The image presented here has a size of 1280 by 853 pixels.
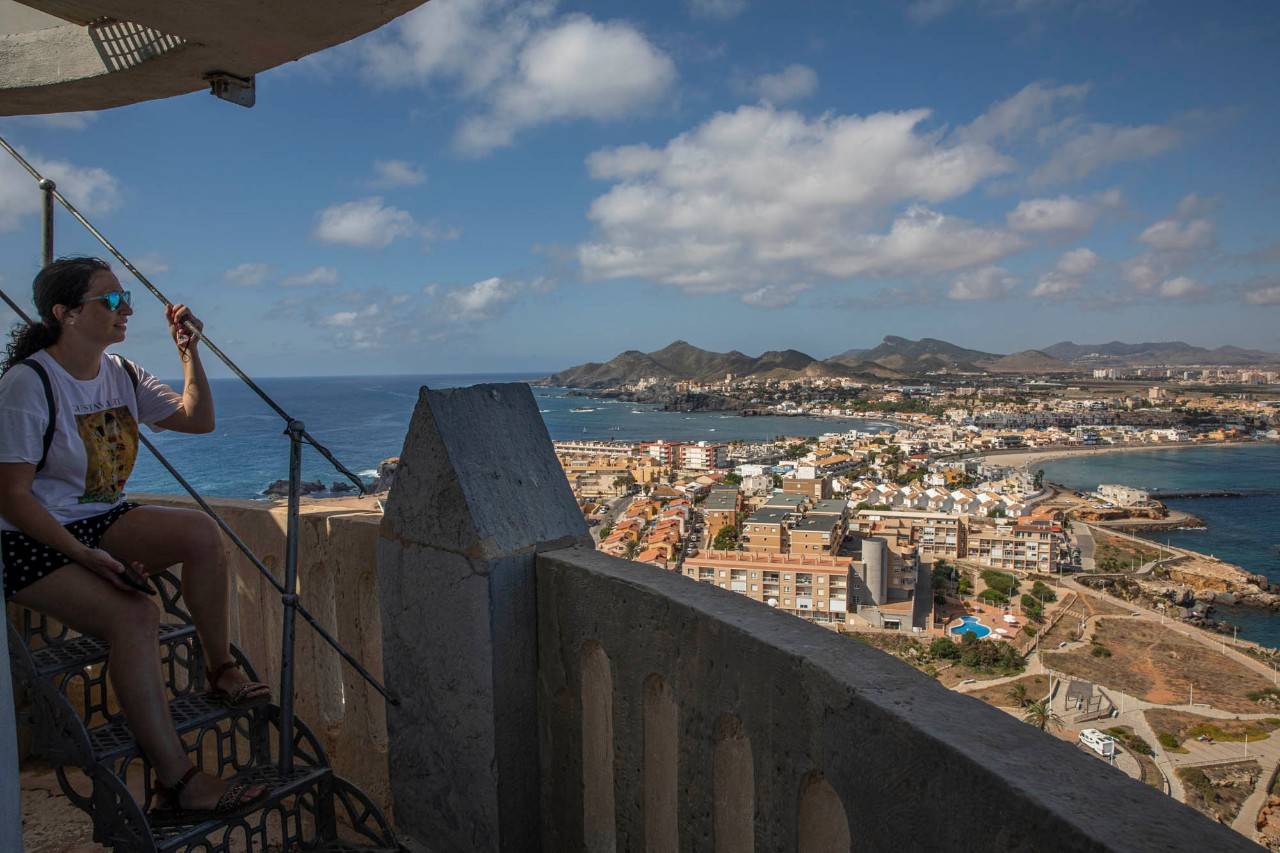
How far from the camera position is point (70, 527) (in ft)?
6.84

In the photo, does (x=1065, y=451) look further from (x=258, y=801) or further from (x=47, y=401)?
(x=47, y=401)

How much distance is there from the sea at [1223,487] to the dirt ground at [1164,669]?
6.66 m

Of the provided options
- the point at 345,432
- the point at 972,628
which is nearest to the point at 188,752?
the point at 972,628

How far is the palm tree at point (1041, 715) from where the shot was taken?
63.0 ft

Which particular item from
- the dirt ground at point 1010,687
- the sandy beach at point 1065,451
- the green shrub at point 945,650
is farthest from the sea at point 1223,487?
the green shrub at point 945,650

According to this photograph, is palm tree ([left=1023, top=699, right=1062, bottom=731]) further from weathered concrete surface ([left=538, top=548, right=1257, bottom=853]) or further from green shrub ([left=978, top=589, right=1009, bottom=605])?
weathered concrete surface ([left=538, top=548, right=1257, bottom=853])

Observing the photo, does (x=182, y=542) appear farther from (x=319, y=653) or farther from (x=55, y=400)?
(x=319, y=653)

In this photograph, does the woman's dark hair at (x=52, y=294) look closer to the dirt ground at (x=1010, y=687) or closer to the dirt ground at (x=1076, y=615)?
the dirt ground at (x=1010, y=687)

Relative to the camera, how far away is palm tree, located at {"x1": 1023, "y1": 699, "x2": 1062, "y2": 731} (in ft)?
63.0

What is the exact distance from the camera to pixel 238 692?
2211 mm

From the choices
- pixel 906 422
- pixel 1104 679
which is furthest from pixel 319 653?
pixel 906 422

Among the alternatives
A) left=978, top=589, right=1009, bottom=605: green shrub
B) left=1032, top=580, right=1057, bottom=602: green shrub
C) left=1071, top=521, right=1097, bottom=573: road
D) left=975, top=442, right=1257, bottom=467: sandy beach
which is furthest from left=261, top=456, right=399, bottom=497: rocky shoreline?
left=975, top=442, right=1257, bottom=467: sandy beach

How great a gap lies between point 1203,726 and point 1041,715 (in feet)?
A: 39.0

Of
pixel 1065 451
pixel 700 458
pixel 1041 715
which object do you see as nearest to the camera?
pixel 1041 715
